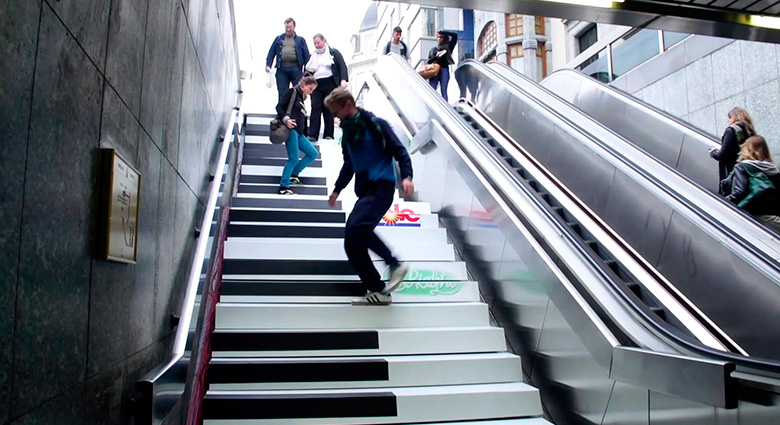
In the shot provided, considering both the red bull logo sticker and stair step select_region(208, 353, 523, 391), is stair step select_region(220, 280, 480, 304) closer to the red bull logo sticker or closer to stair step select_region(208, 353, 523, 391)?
stair step select_region(208, 353, 523, 391)

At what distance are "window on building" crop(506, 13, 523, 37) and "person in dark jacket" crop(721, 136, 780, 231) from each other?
1931cm

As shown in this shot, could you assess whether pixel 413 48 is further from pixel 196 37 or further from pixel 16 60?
pixel 16 60

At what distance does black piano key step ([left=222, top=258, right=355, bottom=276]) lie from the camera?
431cm

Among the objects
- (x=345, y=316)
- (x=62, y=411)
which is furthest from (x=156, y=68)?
(x=345, y=316)

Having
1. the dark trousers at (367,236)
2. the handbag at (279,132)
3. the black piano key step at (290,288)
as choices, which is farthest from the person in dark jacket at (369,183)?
the handbag at (279,132)

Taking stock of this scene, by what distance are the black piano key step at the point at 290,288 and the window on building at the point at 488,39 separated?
21468 mm

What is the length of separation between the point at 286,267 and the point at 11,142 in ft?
10.5

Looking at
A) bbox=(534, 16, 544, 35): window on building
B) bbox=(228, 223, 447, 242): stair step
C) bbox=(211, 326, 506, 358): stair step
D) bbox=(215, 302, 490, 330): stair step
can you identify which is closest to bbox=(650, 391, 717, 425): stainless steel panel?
bbox=(211, 326, 506, 358): stair step

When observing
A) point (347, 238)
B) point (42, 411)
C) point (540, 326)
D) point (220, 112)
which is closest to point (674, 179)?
point (540, 326)

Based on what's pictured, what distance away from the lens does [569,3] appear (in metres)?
4.60

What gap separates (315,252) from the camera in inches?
185

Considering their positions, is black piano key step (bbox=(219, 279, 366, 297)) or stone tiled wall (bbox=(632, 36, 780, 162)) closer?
black piano key step (bbox=(219, 279, 366, 297))

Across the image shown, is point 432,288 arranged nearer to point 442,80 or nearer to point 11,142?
point 11,142

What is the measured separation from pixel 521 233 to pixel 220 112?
3192mm
